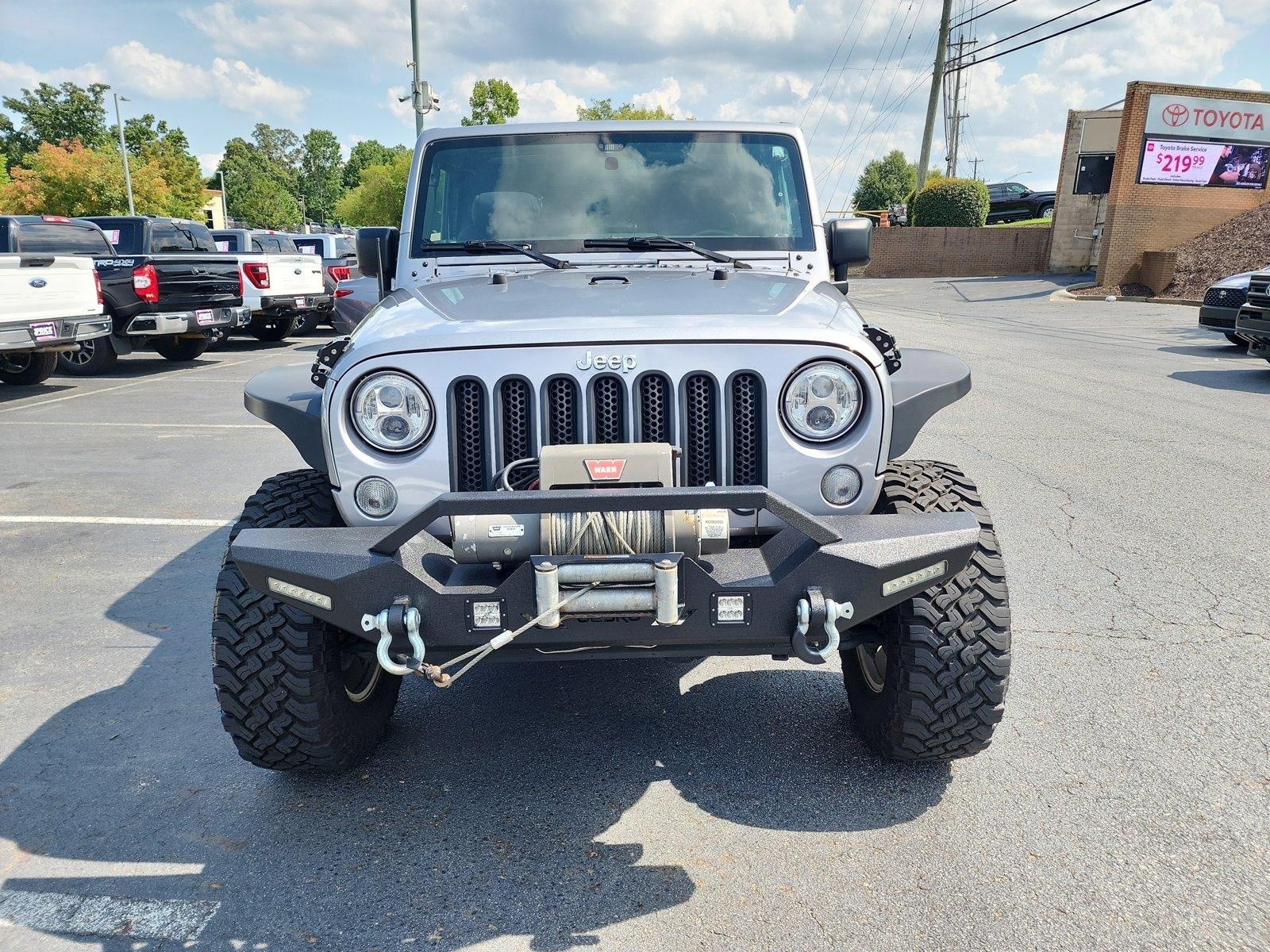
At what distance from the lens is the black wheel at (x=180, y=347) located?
14.3 meters

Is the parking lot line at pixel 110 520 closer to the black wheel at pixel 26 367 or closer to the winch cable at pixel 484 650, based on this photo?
the winch cable at pixel 484 650

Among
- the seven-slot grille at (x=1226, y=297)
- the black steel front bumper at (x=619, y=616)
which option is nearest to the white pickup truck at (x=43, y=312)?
the black steel front bumper at (x=619, y=616)

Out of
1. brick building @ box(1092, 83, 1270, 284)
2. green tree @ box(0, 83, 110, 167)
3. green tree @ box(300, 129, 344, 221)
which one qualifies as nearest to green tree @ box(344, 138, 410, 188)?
green tree @ box(300, 129, 344, 221)

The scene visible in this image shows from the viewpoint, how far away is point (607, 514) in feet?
7.73

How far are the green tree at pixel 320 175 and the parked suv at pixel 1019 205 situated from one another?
104599 millimetres

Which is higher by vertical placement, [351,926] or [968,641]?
[968,641]

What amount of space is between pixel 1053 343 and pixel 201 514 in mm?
13985

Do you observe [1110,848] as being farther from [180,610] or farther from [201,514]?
[201,514]

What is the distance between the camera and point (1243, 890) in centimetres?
248

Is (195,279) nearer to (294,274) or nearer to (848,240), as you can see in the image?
(294,274)

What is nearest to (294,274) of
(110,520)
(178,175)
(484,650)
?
(110,520)

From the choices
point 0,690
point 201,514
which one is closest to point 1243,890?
point 0,690

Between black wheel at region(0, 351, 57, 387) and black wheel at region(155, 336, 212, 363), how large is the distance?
2.40 m

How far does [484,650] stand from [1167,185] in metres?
28.3
